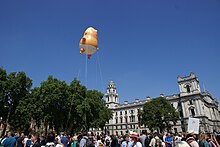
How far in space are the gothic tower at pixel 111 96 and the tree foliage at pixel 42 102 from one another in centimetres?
4893

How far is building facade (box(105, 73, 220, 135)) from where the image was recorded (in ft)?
192

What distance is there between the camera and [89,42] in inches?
523

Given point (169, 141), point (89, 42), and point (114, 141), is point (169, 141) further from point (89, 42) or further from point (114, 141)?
point (89, 42)

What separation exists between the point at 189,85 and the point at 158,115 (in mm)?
19777

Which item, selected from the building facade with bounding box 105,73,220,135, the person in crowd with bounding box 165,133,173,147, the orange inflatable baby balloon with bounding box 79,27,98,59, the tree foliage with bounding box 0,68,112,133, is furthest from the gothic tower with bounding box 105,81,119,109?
the orange inflatable baby balloon with bounding box 79,27,98,59

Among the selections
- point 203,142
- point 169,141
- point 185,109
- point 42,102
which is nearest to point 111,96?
point 185,109

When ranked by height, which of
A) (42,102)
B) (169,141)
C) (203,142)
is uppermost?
(42,102)

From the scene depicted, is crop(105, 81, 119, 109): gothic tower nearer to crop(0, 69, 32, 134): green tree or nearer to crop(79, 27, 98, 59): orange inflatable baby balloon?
crop(0, 69, 32, 134): green tree

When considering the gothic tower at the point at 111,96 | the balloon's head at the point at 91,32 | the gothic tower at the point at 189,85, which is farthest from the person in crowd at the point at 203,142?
the gothic tower at the point at 111,96

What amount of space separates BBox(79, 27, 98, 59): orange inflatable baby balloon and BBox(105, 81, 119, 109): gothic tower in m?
74.7

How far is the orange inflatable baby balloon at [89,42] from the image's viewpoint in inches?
524

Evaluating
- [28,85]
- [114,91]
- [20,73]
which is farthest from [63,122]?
[114,91]

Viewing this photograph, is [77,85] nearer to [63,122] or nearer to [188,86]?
[63,122]

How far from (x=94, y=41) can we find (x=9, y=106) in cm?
3142
